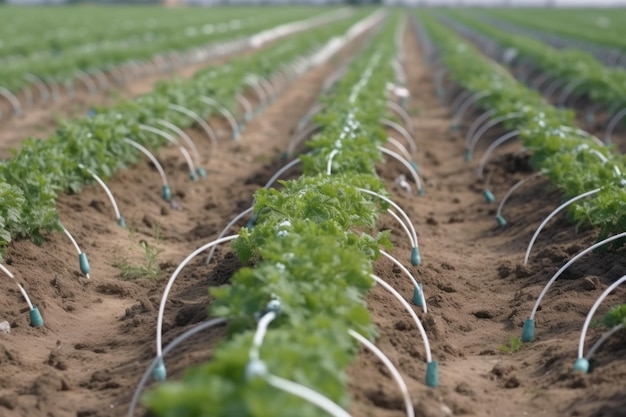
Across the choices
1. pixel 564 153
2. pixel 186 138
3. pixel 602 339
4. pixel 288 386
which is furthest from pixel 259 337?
pixel 186 138

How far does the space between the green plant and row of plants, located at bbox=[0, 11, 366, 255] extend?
14.1 ft

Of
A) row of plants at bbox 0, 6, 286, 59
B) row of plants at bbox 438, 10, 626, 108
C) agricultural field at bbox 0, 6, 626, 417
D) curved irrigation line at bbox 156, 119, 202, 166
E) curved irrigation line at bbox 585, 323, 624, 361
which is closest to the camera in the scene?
agricultural field at bbox 0, 6, 626, 417

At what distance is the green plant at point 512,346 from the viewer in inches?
278

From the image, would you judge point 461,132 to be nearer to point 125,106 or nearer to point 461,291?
point 125,106

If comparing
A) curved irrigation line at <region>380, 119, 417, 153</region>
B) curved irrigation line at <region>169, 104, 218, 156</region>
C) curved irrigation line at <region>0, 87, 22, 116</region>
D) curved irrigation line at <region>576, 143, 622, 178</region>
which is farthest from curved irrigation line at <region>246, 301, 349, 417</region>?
curved irrigation line at <region>0, 87, 22, 116</region>

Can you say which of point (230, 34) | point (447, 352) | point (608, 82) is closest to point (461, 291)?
point (447, 352)

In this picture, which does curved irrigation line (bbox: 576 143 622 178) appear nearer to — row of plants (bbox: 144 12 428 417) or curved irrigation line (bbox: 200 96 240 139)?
row of plants (bbox: 144 12 428 417)

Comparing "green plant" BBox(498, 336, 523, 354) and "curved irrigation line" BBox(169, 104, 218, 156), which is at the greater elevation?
"curved irrigation line" BBox(169, 104, 218, 156)

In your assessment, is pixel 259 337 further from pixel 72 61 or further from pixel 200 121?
pixel 72 61

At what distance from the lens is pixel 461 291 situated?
27.5 feet

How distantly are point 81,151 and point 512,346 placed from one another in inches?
221

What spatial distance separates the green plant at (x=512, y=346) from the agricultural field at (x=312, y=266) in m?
0.02

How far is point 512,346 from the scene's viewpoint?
23.3 ft

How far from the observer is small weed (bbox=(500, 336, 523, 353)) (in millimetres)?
7060
